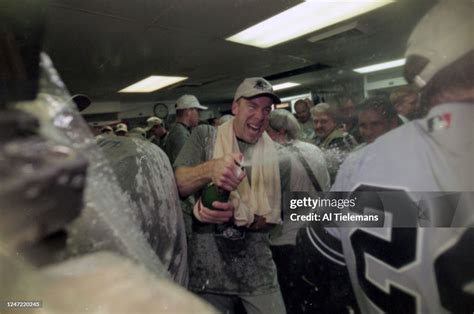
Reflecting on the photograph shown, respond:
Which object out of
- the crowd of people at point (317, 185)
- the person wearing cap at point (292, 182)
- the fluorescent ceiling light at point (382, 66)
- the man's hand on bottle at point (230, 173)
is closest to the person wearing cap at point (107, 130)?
the crowd of people at point (317, 185)

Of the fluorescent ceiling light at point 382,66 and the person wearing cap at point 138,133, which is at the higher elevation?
the fluorescent ceiling light at point 382,66

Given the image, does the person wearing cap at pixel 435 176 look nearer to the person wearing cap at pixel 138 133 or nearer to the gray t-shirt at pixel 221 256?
the gray t-shirt at pixel 221 256

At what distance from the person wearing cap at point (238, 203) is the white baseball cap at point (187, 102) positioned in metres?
0.06

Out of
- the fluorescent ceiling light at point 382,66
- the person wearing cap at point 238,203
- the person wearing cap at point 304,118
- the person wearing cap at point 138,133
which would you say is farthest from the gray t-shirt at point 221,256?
the fluorescent ceiling light at point 382,66

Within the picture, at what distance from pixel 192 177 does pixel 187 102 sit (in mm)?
184

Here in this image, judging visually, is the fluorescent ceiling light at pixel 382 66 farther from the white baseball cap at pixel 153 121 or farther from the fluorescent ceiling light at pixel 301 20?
the white baseball cap at pixel 153 121

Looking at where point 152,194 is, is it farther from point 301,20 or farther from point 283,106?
point 301,20

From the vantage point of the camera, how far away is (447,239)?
51cm

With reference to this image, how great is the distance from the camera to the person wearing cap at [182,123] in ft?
2.18

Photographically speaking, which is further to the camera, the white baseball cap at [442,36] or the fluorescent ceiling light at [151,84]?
the fluorescent ceiling light at [151,84]

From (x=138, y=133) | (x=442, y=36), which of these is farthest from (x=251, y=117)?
A: (x=442, y=36)

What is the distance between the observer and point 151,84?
65 centimetres

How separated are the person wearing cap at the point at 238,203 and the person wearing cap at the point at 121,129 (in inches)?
5.6

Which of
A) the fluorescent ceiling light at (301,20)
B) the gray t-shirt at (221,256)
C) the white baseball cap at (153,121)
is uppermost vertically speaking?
the fluorescent ceiling light at (301,20)
